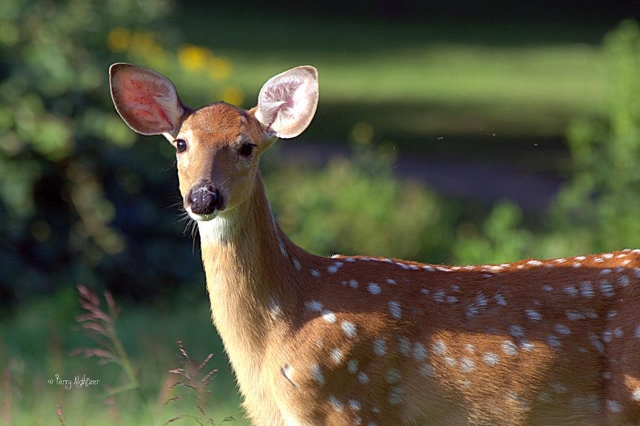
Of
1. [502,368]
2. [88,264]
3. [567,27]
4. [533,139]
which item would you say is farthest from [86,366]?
[567,27]

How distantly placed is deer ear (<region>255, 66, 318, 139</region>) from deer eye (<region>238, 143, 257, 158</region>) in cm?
16

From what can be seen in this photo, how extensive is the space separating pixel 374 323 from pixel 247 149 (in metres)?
0.69

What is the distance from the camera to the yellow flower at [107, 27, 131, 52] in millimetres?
8578

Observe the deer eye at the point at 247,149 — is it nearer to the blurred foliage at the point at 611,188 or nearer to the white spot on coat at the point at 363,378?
the white spot on coat at the point at 363,378

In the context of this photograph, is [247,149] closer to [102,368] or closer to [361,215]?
[102,368]

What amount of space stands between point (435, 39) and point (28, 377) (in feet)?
69.3

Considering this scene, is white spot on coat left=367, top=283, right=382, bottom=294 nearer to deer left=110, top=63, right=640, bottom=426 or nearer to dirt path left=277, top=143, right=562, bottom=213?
deer left=110, top=63, right=640, bottom=426

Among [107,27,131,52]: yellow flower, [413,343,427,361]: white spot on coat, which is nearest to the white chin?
[413,343,427,361]: white spot on coat

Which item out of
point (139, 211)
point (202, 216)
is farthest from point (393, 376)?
point (139, 211)

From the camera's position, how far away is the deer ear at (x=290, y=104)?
4.04 m

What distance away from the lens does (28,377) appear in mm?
6379

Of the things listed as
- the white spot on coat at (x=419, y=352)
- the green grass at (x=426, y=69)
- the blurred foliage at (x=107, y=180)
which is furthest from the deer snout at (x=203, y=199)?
the green grass at (x=426, y=69)

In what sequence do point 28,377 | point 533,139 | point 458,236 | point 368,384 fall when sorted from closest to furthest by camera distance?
1. point 368,384
2. point 28,377
3. point 458,236
4. point 533,139

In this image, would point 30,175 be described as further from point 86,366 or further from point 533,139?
point 533,139
